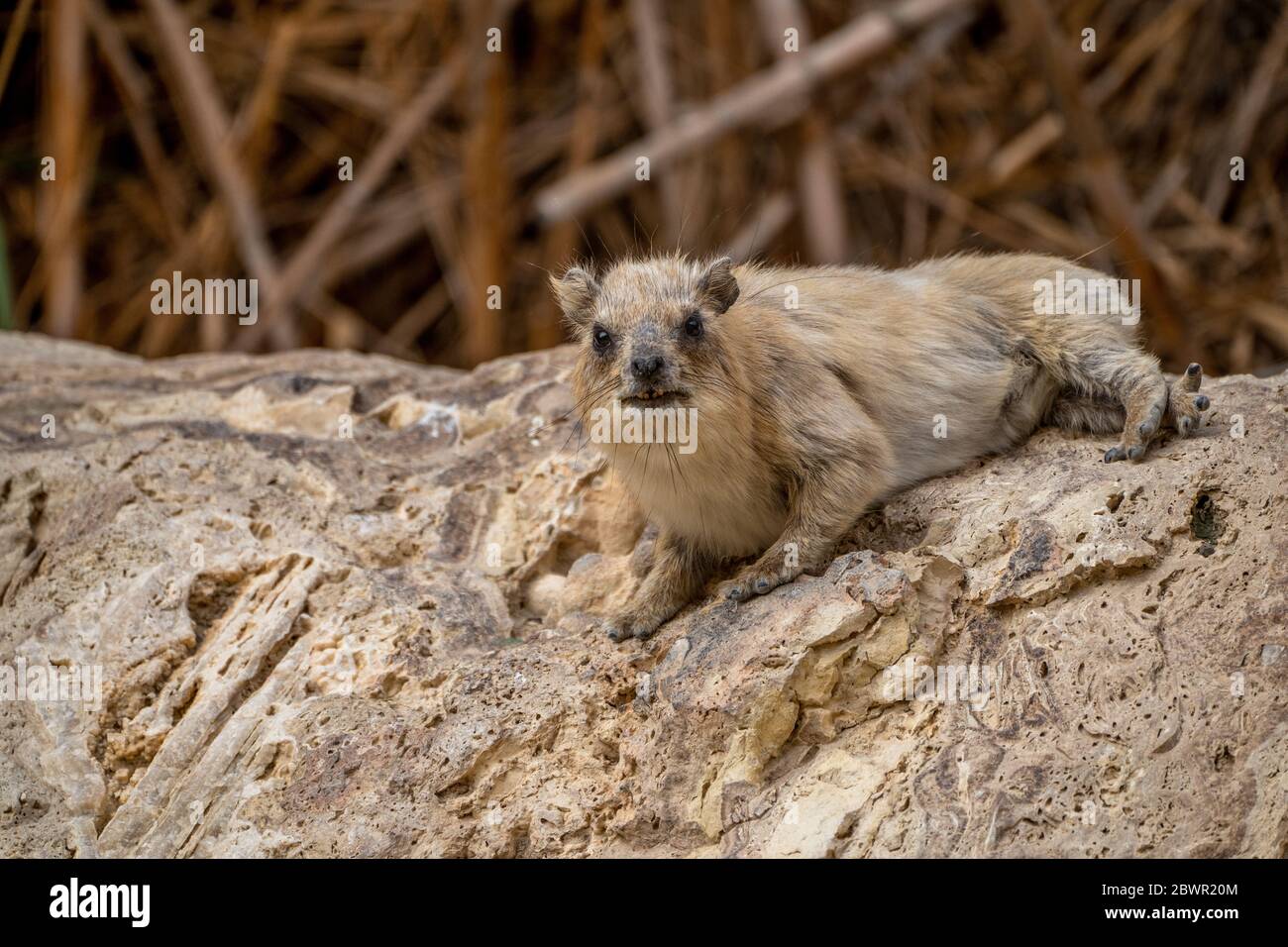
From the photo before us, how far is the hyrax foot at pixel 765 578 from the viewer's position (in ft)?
15.3

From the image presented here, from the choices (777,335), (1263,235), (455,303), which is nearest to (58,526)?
(777,335)

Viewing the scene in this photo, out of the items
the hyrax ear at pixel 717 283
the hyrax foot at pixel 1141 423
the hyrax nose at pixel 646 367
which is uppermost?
the hyrax ear at pixel 717 283

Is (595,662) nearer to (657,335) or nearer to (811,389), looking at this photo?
(657,335)

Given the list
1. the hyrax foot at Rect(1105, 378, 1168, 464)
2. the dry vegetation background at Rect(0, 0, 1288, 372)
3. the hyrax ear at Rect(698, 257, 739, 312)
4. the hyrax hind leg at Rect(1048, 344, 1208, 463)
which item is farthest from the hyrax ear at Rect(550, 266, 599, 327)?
the dry vegetation background at Rect(0, 0, 1288, 372)

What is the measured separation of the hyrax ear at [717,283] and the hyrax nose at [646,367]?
1.67 ft

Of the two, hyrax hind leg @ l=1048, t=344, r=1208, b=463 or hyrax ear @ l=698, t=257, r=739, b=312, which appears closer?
hyrax hind leg @ l=1048, t=344, r=1208, b=463

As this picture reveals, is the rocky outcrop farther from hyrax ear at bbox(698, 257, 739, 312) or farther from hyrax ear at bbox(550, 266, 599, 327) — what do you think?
hyrax ear at bbox(698, 257, 739, 312)

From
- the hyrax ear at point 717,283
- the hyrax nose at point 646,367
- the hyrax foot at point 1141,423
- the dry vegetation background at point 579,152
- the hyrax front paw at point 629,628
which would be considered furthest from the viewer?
the dry vegetation background at point 579,152

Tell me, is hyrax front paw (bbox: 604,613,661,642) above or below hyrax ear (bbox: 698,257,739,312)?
below

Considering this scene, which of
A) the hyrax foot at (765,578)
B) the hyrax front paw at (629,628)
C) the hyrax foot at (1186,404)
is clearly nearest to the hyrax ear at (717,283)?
the hyrax foot at (765,578)

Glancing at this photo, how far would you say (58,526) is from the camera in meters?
5.43

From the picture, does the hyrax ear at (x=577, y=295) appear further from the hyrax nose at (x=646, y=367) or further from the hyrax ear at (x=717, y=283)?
the hyrax nose at (x=646, y=367)

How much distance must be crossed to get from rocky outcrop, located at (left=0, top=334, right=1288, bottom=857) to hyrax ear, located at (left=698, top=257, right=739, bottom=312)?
0.95m

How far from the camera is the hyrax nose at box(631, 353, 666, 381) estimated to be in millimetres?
4633
